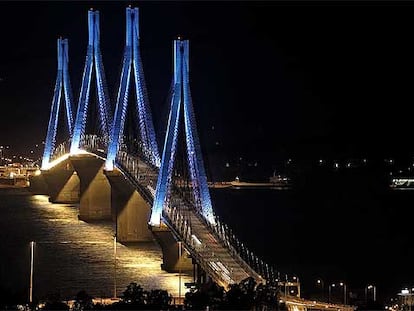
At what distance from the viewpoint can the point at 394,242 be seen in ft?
57.6

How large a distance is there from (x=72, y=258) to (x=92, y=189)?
226 inches

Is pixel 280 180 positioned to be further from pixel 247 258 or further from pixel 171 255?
pixel 171 255

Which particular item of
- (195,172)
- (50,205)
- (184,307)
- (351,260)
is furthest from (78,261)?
(50,205)

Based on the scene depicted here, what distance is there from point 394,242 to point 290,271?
457 cm

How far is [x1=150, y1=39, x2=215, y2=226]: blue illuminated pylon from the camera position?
1273cm

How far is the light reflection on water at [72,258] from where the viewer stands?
38.8ft

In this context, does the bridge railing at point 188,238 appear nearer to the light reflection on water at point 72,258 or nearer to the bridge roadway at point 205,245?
the bridge roadway at point 205,245

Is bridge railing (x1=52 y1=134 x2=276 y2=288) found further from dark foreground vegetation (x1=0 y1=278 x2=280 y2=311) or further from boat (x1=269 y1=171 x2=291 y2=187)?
boat (x1=269 y1=171 x2=291 y2=187)

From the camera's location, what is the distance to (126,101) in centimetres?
1684

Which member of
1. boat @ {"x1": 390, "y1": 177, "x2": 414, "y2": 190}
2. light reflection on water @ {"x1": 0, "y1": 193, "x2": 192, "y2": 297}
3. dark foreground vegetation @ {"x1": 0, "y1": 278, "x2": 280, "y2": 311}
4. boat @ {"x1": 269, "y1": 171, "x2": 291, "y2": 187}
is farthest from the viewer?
boat @ {"x1": 269, "y1": 171, "x2": 291, "y2": 187}

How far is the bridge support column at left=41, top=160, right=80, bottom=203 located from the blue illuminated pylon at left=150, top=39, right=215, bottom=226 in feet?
33.2

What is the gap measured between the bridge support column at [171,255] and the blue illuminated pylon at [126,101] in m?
3.58

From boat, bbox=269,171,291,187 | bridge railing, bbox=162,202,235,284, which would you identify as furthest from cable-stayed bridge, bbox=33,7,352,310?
boat, bbox=269,171,291,187

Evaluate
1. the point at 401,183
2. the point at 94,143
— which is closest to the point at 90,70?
the point at 94,143
